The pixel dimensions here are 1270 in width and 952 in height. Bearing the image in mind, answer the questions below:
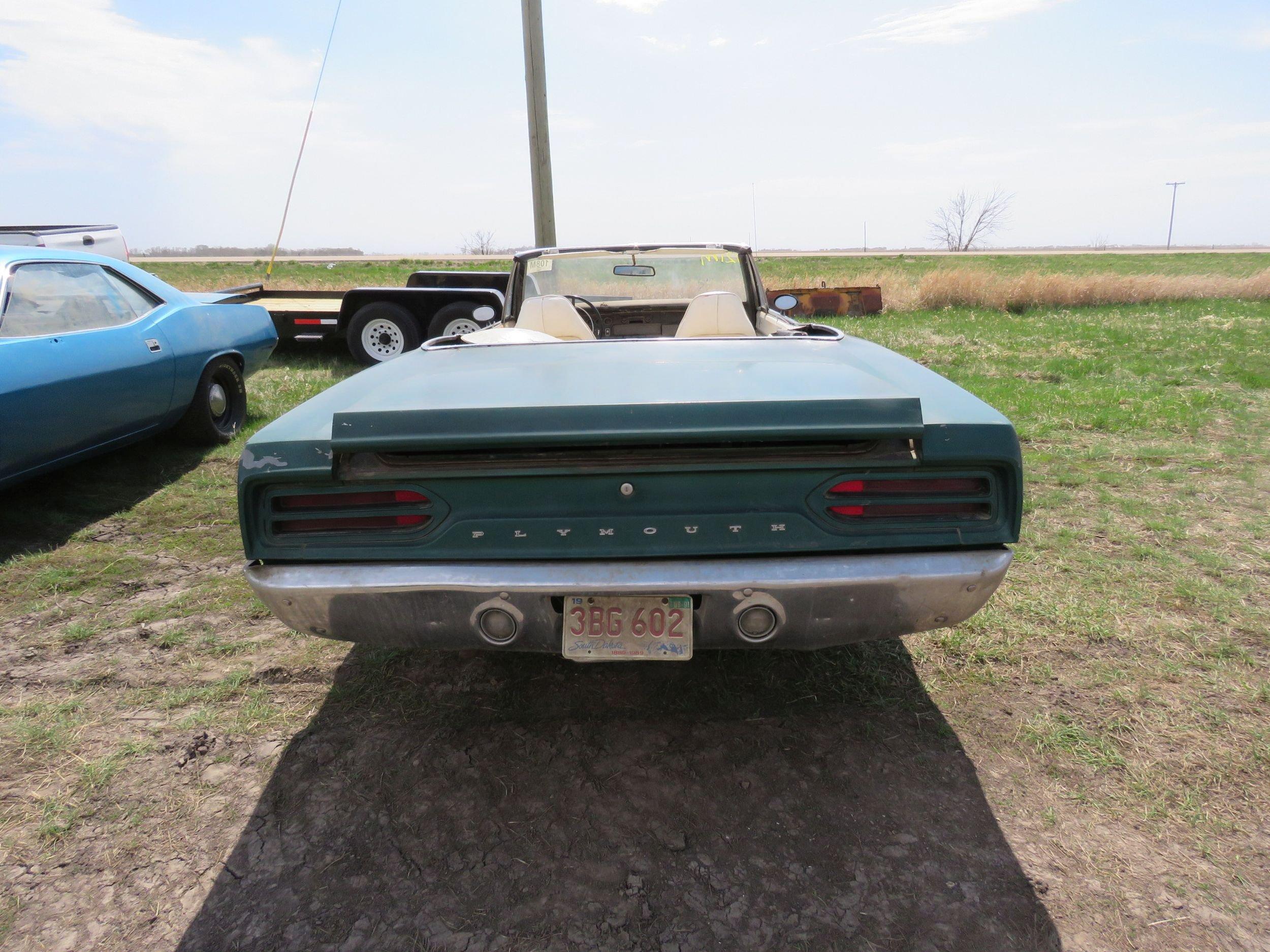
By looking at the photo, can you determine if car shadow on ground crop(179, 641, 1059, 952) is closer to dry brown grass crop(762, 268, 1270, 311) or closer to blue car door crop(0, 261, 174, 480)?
blue car door crop(0, 261, 174, 480)

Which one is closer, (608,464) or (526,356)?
(608,464)

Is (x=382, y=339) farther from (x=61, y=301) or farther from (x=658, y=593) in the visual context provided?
(x=658, y=593)

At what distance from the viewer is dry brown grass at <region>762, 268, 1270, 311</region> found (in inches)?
586

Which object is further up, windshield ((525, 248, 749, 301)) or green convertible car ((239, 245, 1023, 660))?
windshield ((525, 248, 749, 301))

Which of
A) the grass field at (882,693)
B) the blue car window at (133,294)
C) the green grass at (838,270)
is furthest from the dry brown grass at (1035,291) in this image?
the blue car window at (133,294)

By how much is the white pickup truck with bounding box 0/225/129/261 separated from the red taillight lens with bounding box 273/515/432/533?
687cm

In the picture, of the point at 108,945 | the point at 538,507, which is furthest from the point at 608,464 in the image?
the point at 108,945

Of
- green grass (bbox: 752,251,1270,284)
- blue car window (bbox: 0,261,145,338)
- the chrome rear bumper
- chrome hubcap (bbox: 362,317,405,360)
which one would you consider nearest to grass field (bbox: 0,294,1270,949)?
the chrome rear bumper

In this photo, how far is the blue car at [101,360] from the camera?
3924 millimetres

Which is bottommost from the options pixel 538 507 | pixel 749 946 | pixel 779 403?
pixel 749 946

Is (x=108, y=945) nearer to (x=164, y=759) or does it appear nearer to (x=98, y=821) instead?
(x=98, y=821)

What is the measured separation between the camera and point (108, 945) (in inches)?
69.4

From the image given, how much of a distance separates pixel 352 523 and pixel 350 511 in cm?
4

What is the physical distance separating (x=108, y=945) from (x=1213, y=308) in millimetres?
17508
